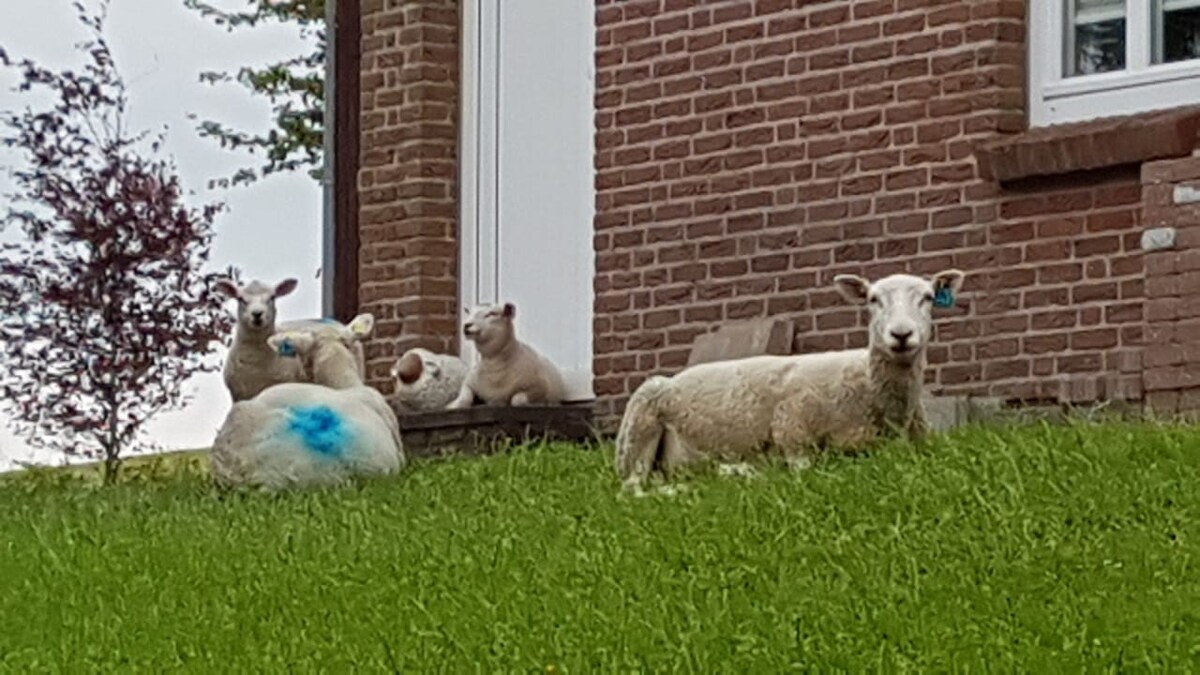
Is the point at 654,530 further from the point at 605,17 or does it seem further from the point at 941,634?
the point at 605,17

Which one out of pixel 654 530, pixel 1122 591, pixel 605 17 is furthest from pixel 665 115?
pixel 1122 591

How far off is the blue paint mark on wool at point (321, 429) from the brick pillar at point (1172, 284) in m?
3.48

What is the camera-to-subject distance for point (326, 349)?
1603 cm

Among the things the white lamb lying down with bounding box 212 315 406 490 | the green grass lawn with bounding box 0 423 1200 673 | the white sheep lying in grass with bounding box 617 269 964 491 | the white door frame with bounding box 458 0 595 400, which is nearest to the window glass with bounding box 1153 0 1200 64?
the white sheep lying in grass with bounding box 617 269 964 491

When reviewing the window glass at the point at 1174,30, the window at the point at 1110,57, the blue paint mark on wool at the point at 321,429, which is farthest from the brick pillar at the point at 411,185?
the window glass at the point at 1174,30

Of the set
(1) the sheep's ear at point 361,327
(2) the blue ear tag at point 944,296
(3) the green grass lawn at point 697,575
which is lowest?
(3) the green grass lawn at point 697,575

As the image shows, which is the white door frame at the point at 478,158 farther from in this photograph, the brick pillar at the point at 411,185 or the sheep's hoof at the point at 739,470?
the sheep's hoof at the point at 739,470

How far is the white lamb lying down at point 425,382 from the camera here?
56.4ft

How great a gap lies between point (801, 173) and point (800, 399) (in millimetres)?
3016

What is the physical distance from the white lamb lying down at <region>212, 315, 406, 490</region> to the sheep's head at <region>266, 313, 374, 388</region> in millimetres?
429

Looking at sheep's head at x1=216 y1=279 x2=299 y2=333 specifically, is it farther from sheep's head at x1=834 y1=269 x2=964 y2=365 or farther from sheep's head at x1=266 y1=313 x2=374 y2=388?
sheep's head at x1=834 y1=269 x2=964 y2=365

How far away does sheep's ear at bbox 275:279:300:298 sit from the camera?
1627 centimetres

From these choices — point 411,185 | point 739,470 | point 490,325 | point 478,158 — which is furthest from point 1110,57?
point 411,185

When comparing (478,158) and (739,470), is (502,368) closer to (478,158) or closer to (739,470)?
(478,158)
